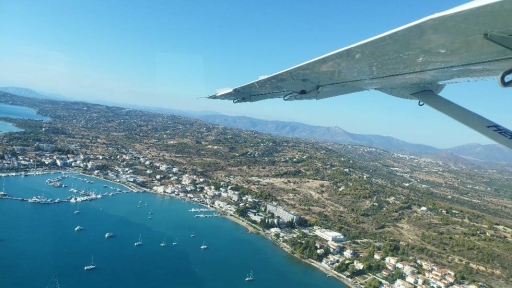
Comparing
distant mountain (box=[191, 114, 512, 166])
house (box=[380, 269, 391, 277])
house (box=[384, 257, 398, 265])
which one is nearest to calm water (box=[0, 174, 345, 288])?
house (box=[380, 269, 391, 277])

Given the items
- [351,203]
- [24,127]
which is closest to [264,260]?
[351,203]

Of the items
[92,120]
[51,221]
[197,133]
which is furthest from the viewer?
[92,120]

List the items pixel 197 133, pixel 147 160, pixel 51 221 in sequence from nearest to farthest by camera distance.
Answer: pixel 51 221 < pixel 147 160 < pixel 197 133

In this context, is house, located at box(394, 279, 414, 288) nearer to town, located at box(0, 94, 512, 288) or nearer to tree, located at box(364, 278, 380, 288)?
town, located at box(0, 94, 512, 288)

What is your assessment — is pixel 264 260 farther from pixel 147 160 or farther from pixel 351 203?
pixel 147 160

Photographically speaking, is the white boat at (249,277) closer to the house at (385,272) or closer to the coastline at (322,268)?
the coastline at (322,268)

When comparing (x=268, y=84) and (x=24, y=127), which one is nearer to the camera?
(x=268, y=84)
